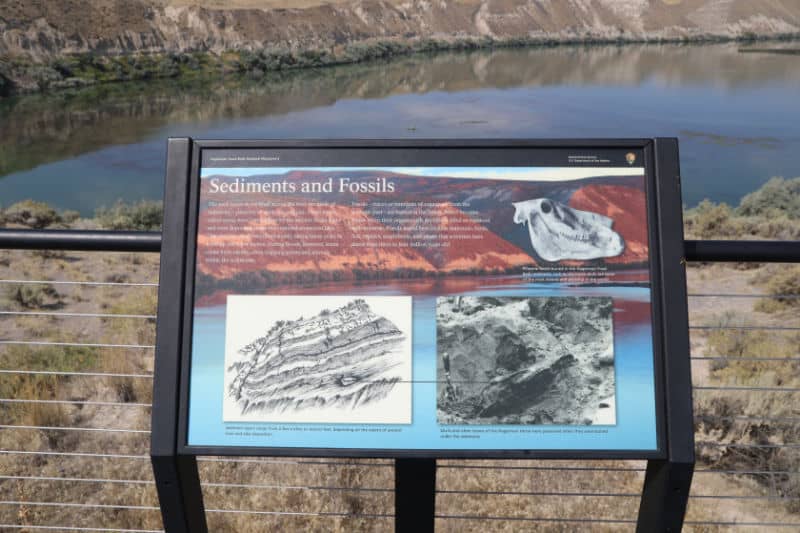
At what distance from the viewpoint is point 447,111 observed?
36.5 meters

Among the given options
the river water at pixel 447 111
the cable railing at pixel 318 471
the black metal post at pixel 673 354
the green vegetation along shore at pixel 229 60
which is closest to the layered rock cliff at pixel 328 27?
the green vegetation along shore at pixel 229 60

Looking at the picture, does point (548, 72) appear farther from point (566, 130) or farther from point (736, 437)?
point (736, 437)

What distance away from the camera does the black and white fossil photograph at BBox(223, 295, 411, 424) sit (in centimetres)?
159

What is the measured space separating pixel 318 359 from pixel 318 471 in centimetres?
176

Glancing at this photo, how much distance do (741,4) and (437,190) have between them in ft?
130

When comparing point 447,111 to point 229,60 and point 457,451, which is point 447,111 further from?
point 457,451

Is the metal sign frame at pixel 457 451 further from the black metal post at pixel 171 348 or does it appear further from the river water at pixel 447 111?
the river water at pixel 447 111

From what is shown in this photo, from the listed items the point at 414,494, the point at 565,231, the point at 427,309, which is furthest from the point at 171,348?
the point at 565,231

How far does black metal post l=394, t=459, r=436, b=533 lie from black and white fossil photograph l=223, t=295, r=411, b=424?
8.1 inches

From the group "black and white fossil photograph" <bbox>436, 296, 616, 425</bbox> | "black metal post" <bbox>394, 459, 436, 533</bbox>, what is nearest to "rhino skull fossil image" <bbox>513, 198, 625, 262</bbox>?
"black and white fossil photograph" <bbox>436, 296, 616, 425</bbox>

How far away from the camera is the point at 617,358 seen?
1598 mm

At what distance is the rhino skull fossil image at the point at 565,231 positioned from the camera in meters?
1.62

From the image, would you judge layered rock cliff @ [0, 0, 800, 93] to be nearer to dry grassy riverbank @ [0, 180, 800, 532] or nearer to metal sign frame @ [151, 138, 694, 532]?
Result: dry grassy riverbank @ [0, 180, 800, 532]

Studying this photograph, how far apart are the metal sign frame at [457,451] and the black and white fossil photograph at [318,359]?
9 centimetres
